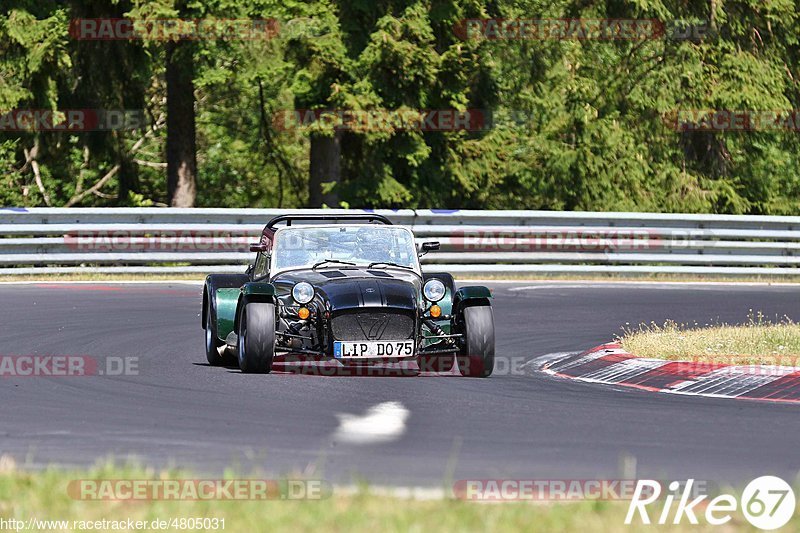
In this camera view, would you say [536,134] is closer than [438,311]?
No

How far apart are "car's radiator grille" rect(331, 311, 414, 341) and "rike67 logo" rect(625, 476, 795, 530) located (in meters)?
4.93

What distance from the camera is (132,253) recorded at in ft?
75.7

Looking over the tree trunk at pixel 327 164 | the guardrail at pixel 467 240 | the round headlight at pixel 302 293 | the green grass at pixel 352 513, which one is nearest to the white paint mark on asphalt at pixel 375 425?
the green grass at pixel 352 513

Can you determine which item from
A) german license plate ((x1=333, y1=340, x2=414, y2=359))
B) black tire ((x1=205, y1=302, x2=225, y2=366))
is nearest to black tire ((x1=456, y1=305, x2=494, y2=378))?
german license plate ((x1=333, y1=340, x2=414, y2=359))

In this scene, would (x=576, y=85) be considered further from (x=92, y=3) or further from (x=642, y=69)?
(x=92, y=3)

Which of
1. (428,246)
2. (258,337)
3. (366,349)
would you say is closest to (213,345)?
(258,337)

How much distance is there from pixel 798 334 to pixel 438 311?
3942 millimetres

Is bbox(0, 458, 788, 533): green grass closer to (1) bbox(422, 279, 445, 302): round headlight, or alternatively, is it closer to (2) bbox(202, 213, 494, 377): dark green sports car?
(2) bbox(202, 213, 494, 377): dark green sports car

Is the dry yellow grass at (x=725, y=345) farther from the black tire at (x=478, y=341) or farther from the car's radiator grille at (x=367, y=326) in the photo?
the car's radiator grille at (x=367, y=326)

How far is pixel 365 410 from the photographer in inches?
401

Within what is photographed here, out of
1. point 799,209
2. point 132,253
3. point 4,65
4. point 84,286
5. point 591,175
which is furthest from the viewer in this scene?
point 799,209

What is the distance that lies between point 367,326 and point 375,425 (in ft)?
8.63

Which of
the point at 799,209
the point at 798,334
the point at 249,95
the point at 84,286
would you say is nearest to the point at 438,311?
the point at 798,334

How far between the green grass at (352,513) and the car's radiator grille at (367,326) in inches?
198
